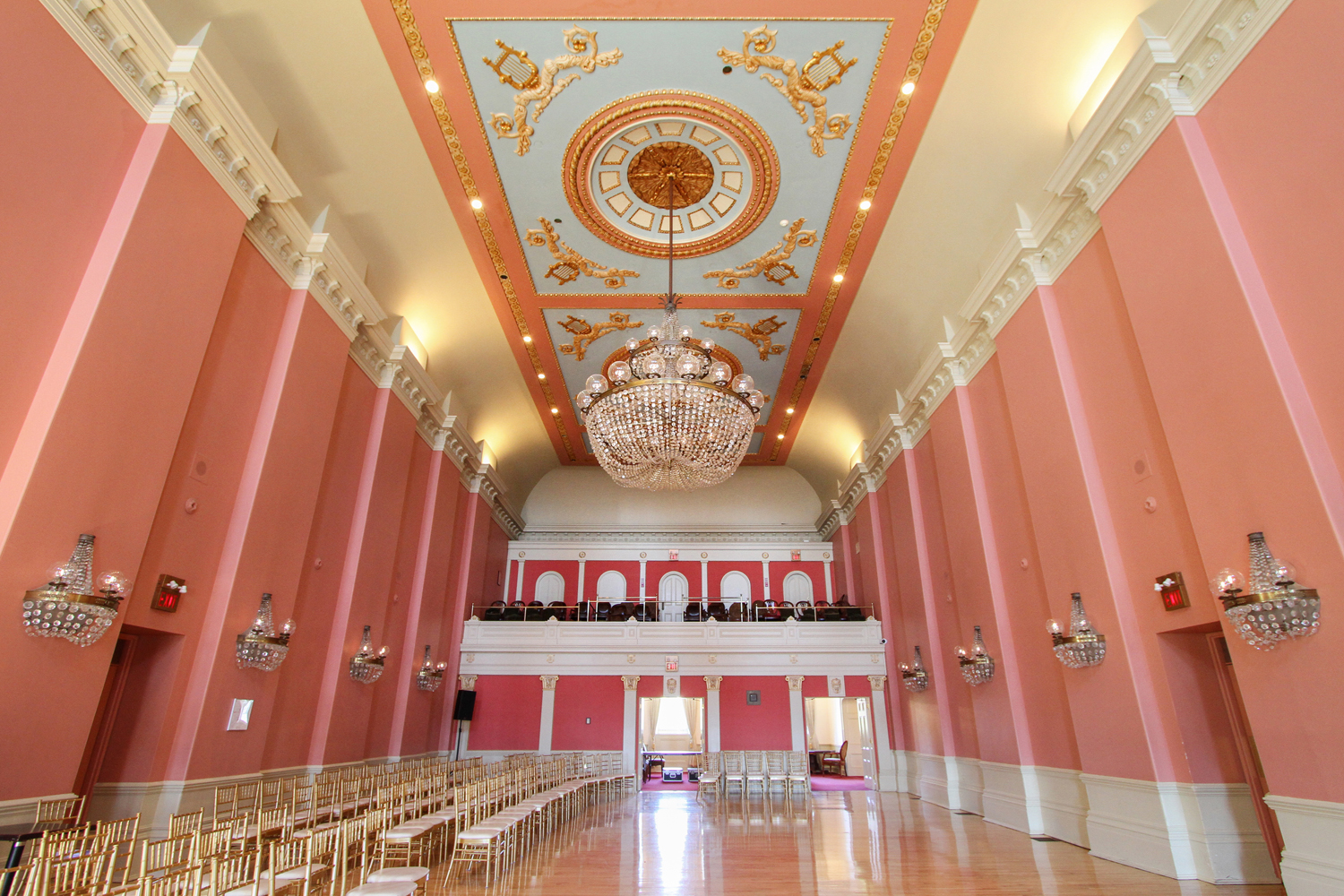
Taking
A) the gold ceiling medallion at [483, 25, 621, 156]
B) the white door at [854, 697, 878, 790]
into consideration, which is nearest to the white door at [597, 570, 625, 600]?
the white door at [854, 697, 878, 790]

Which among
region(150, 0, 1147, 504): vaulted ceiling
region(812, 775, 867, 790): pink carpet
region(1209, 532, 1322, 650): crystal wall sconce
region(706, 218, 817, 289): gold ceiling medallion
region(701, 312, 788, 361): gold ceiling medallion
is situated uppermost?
region(701, 312, 788, 361): gold ceiling medallion

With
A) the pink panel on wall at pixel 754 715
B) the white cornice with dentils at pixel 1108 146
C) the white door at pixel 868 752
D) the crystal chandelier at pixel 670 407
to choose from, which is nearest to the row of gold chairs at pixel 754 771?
the pink panel on wall at pixel 754 715

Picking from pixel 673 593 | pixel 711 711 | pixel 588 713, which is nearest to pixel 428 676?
pixel 588 713

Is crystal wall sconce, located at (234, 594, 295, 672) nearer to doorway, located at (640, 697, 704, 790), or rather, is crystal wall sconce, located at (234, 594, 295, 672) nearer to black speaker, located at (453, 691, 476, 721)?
black speaker, located at (453, 691, 476, 721)

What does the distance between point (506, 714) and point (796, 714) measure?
5856mm

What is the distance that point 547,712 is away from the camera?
1343 centimetres

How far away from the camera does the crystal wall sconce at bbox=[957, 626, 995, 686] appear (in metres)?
8.53

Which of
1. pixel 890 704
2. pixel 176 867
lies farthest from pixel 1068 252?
pixel 890 704

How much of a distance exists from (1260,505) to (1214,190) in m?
2.31

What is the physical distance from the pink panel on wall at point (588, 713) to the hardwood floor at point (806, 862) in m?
4.27

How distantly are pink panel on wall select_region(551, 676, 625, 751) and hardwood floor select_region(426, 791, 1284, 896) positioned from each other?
427 centimetres

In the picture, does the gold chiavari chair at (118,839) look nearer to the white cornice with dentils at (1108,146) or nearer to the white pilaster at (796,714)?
the white cornice with dentils at (1108,146)

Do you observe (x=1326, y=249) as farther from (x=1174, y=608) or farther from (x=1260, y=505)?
(x=1174, y=608)

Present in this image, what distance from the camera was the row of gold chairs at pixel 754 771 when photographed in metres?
11.2
